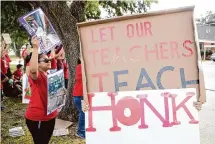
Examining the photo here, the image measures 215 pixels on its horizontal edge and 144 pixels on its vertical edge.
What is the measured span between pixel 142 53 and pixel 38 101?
1448mm

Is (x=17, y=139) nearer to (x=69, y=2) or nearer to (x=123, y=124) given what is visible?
(x=69, y=2)

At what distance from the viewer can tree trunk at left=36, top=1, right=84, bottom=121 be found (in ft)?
21.3

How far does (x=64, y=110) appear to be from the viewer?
6594 millimetres

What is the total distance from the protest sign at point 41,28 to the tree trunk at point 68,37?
1.05 m

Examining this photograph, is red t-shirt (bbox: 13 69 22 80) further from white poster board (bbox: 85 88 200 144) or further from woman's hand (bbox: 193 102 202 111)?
woman's hand (bbox: 193 102 202 111)

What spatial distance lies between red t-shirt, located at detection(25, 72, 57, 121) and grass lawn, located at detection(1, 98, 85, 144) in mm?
1925

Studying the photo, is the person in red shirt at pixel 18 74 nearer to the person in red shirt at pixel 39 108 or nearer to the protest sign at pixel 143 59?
the person in red shirt at pixel 39 108

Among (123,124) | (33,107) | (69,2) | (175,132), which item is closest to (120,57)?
(123,124)

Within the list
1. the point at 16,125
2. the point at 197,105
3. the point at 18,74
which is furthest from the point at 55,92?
the point at 18,74

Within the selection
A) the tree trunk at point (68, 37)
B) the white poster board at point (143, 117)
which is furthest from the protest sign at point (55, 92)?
the tree trunk at point (68, 37)

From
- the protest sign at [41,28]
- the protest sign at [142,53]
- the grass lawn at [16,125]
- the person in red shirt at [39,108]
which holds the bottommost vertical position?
the grass lawn at [16,125]

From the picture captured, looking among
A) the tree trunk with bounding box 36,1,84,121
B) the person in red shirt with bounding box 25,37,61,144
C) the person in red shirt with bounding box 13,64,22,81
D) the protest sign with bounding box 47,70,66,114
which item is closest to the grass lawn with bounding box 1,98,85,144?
the tree trunk with bounding box 36,1,84,121

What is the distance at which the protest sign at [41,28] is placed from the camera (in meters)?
4.64

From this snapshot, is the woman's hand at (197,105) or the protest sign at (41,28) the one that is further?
the protest sign at (41,28)
